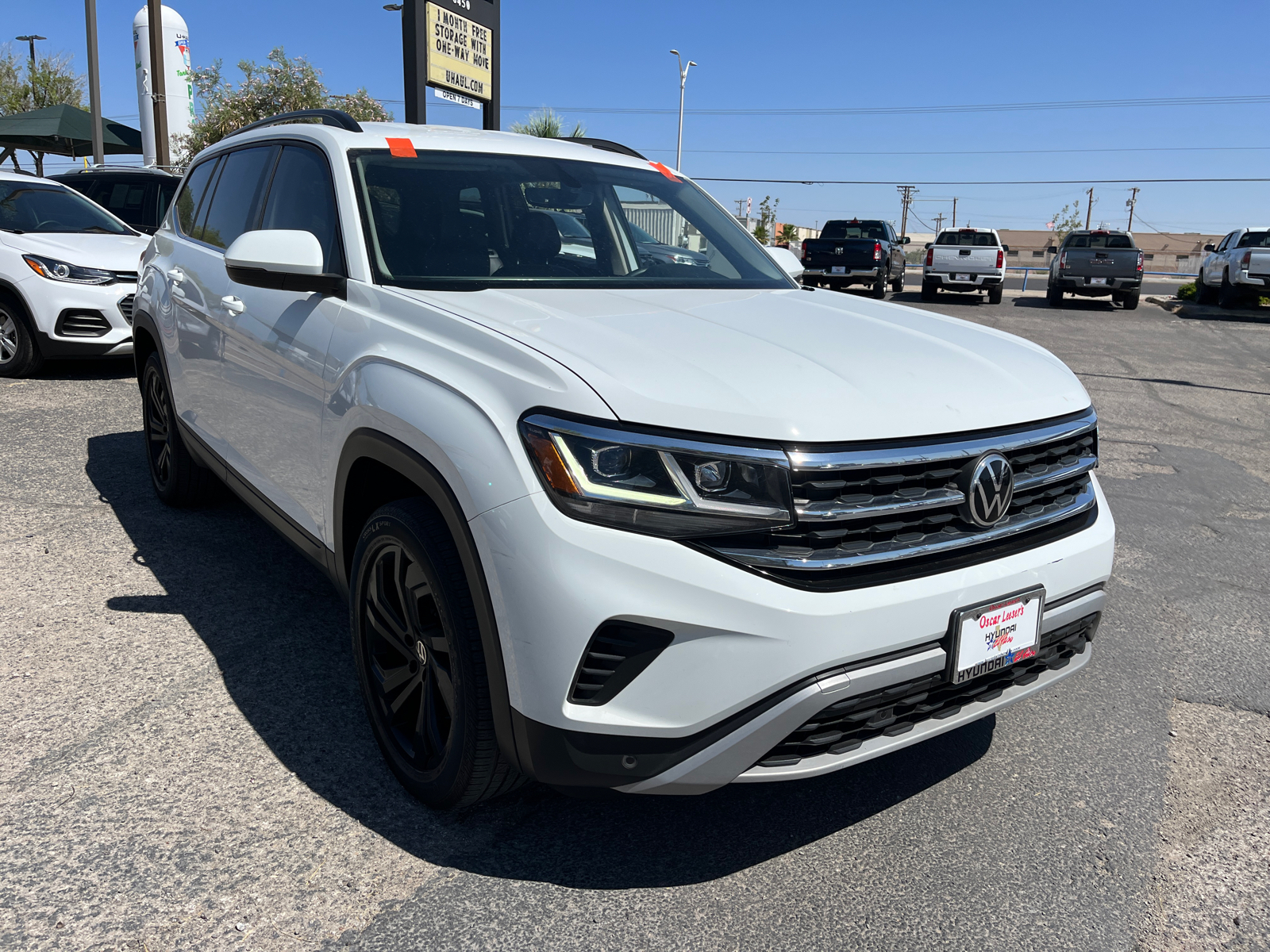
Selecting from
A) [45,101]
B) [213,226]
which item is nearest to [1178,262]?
[45,101]

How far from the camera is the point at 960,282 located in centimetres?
2333

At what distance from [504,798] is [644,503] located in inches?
45.9

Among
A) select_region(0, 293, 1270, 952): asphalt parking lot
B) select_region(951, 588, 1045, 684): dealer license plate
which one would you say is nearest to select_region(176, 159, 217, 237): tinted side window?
select_region(0, 293, 1270, 952): asphalt parking lot

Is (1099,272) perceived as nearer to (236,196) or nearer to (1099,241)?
(1099,241)

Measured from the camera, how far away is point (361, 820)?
8.59ft

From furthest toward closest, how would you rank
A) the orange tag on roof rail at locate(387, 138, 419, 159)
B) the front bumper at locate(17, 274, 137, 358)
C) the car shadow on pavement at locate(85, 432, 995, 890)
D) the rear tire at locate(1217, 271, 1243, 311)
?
the rear tire at locate(1217, 271, 1243, 311), the front bumper at locate(17, 274, 137, 358), the orange tag on roof rail at locate(387, 138, 419, 159), the car shadow on pavement at locate(85, 432, 995, 890)

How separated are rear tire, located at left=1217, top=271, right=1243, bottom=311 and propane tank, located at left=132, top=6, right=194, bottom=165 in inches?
1107

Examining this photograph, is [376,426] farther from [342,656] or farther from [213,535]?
[213,535]

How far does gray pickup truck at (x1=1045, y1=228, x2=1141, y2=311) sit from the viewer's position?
22.4 meters

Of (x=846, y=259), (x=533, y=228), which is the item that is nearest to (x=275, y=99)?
(x=846, y=259)

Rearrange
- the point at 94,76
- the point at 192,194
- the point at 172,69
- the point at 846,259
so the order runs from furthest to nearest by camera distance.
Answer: the point at 172,69 → the point at 846,259 → the point at 94,76 → the point at 192,194

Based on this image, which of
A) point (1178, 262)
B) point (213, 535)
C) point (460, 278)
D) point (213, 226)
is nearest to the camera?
point (460, 278)

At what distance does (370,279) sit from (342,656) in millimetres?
1413

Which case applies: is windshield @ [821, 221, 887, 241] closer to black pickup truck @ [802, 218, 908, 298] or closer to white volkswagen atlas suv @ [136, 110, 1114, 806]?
black pickup truck @ [802, 218, 908, 298]
